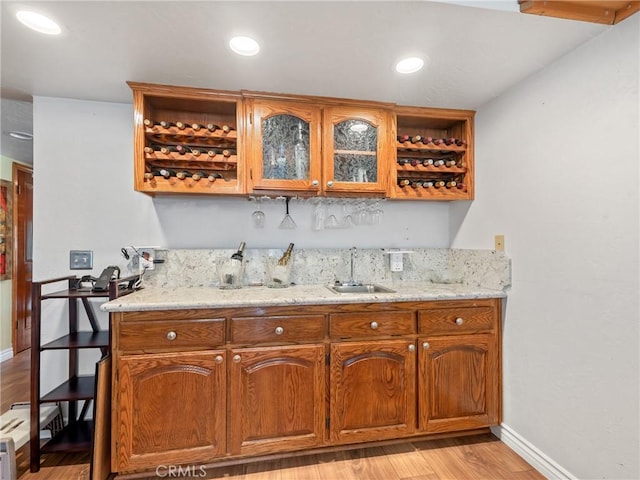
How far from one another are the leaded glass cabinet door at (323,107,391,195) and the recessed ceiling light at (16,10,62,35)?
1.35 metres

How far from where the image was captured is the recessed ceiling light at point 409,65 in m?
1.57

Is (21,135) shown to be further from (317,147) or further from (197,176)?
(317,147)

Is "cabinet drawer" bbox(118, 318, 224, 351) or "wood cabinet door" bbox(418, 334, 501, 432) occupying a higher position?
"cabinet drawer" bbox(118, 318, 224, 351)

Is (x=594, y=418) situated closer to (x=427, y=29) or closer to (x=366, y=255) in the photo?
(x=366, y=255)

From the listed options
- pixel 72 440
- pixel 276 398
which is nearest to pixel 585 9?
pixel 276 398

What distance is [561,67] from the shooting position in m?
1.55

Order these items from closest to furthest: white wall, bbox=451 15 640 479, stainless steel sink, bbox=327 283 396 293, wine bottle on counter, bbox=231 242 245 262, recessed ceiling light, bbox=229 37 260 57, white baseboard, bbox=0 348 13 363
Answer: white wall, bbox=451 15 640 479
recessed ceiling light, bbox=229 37 260 57
wine bottle on counter, bbox=231 242 245 262
stainless steel sink, bbox=327 283 396 293
white baseboard, bbox=0 348 13 363

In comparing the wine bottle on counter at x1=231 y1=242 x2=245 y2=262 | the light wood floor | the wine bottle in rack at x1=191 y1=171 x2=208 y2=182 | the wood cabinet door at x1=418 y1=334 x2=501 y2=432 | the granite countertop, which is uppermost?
the wine bottle in rack at x1=191 y1=171 x2=208 y2=182

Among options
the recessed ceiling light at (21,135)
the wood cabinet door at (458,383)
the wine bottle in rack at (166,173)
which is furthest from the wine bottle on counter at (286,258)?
the recessed ceiling light at (21,135)

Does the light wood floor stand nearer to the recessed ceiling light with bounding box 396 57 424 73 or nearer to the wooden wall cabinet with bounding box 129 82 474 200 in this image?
the wooden wall cabinet with bounding box 129 82 474 200

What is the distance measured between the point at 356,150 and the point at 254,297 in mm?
1138

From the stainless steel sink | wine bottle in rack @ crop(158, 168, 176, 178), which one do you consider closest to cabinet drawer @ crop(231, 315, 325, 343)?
the stainless steel sink

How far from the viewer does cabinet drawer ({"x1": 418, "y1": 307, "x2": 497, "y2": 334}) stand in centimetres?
180

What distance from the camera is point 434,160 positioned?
90.7 inches
